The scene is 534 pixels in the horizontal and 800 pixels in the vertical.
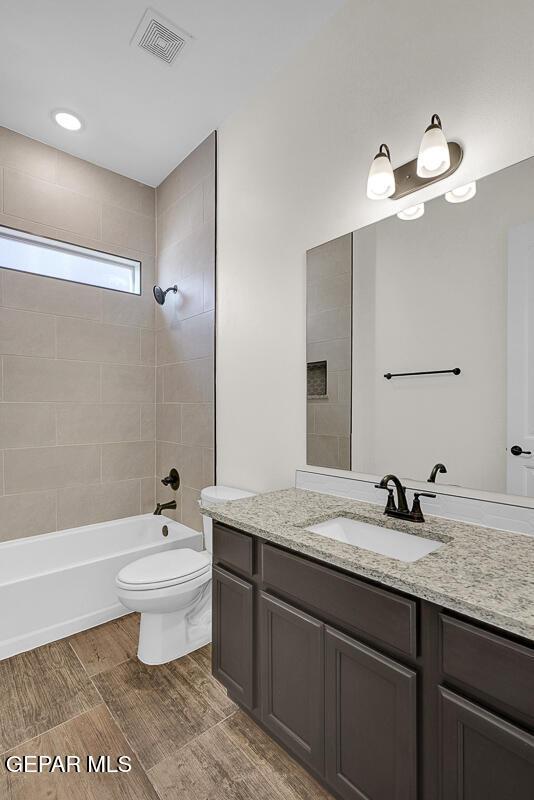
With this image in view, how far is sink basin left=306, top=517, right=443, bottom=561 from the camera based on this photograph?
1365 mm

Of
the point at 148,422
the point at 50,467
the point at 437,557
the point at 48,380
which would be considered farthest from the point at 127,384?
the point at 437,557

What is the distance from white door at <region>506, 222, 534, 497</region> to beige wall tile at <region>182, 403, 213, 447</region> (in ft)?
5.84

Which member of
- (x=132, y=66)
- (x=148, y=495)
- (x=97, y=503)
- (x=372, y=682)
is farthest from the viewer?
(x=148, y=495)

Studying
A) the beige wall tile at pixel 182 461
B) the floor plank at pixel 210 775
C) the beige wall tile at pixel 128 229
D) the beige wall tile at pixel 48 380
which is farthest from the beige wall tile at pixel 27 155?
the floor plank at pixel 210 775

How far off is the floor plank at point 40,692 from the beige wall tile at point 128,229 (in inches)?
105

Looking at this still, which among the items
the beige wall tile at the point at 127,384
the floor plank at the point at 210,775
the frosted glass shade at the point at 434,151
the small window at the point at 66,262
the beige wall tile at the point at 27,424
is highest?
the small window at the point at 66,262

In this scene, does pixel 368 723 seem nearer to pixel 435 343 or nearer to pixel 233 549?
pixel 233 549

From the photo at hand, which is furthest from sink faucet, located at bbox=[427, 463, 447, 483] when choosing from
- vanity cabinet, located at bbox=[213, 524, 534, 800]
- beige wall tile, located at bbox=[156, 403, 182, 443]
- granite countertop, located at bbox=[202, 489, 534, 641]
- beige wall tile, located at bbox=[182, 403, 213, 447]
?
beige wall tile, located at bbox=[156, 403, 182, 443]

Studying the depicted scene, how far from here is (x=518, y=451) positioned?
1.32 meters

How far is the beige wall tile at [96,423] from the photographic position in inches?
112

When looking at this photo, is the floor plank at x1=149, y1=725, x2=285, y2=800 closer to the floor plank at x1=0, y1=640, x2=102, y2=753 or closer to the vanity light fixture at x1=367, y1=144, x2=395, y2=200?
the floor plank at x1=0, y1=640, x2=102, y2=753

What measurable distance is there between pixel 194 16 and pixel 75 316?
6.07 feet

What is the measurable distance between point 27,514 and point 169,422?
1.10 metres

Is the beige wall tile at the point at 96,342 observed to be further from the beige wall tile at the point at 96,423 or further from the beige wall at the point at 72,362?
the beige wall tile at the point at 96,423
